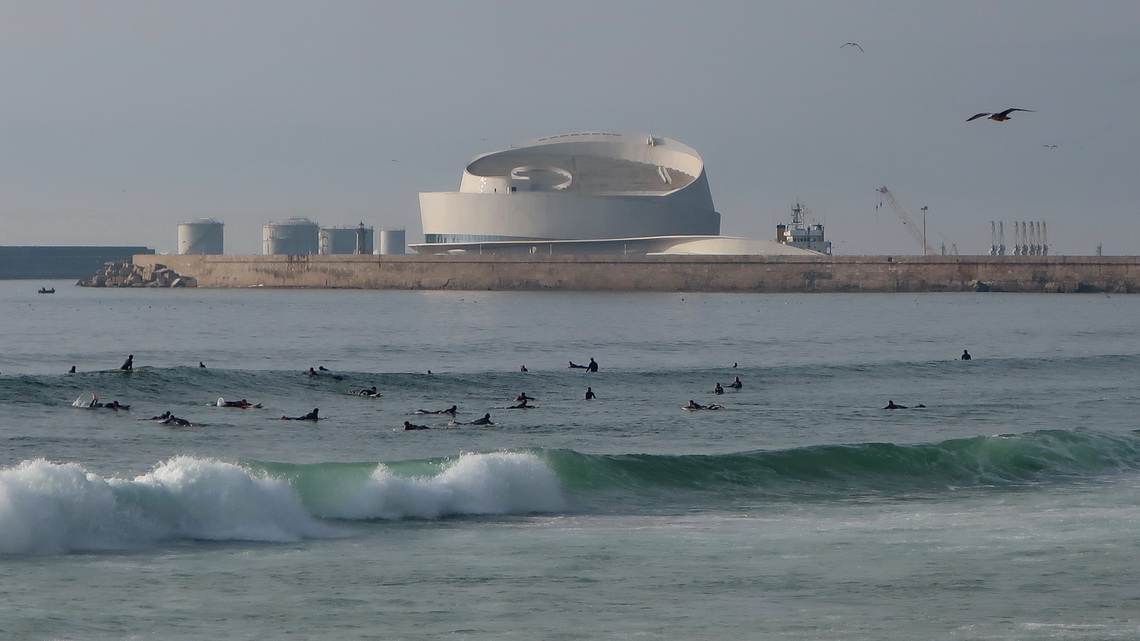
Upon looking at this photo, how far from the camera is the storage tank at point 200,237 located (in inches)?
5241

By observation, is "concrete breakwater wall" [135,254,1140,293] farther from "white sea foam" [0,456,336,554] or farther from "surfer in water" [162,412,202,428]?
"white sea foam" [0,456,336,554]

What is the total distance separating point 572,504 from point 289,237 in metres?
122

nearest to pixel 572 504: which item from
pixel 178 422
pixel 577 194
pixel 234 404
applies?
pixel 178 422

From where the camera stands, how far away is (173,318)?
2383 inches

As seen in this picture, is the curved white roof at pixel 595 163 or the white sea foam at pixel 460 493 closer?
the white sea foam at pixel 460 493

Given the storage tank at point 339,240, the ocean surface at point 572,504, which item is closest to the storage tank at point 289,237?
the storage tank at point 339,240

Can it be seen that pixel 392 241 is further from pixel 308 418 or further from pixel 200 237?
pixel 308 418

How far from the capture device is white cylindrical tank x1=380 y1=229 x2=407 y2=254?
134m

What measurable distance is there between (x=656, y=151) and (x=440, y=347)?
64229mm

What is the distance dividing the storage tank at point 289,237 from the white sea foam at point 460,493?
121 meters

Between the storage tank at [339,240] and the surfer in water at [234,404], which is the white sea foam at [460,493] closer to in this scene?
the surfer in water at [234,404]

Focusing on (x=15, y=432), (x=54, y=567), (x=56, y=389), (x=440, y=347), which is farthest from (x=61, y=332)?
(x=54, y=567)

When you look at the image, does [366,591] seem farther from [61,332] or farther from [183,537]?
[61,332]

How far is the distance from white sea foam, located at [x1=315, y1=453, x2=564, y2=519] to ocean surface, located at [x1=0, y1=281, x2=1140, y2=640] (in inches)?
1.6
